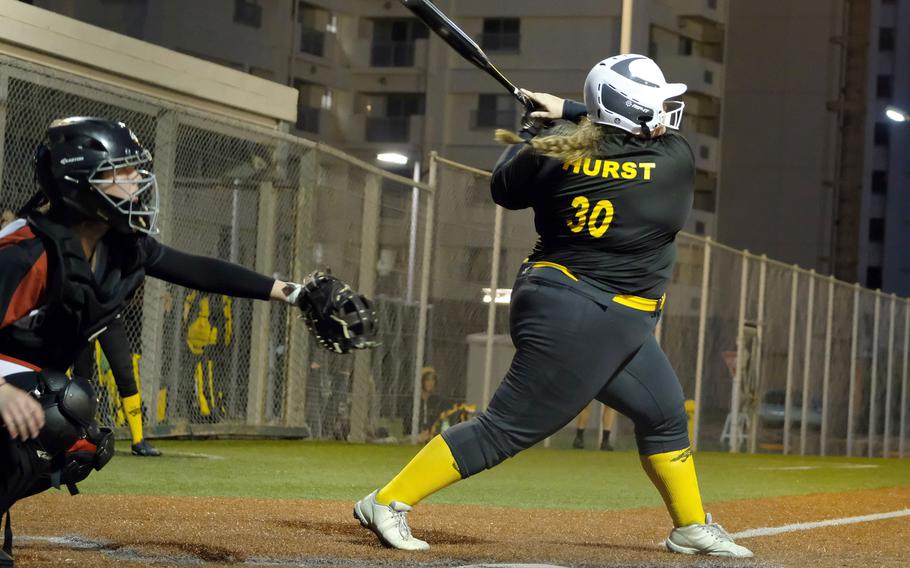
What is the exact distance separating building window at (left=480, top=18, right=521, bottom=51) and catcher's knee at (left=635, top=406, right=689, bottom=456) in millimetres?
49301

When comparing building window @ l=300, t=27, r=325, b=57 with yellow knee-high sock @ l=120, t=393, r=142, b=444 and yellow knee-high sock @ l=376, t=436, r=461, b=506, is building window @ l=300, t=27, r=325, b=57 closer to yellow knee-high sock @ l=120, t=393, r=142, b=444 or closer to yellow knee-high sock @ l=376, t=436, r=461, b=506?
yellow knee-high sock @ l=120, t=393, r=142, b=444

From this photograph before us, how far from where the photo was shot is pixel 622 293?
230 inches

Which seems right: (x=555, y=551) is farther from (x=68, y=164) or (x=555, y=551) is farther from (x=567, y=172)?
(x=68, y=164)

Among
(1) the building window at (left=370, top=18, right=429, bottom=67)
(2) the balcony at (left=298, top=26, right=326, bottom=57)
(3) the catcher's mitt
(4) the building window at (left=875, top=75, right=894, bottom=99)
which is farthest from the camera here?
(4) the building window at (left=875, top=75, right=894, bottom=99)

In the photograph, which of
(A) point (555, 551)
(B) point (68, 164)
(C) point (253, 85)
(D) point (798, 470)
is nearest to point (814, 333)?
(D) point (798, 470)

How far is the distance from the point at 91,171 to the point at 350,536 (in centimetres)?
255

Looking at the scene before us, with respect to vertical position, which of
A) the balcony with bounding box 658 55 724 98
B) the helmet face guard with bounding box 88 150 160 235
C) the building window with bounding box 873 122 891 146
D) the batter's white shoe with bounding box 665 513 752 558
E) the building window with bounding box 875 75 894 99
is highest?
the building window with bounding box 875 75 894 99

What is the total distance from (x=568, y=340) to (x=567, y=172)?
2.16 feet

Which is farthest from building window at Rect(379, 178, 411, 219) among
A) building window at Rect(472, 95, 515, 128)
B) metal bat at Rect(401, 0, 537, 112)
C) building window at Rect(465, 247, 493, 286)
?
building window at Rect(472, 95, 515, 128)

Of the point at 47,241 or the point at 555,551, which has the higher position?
the point at 47,241

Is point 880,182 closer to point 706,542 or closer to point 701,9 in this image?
point 701,9

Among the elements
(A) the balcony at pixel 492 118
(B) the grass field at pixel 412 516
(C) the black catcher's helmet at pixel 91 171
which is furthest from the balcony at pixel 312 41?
(C) the black catcher's helmet at pixel 91 171

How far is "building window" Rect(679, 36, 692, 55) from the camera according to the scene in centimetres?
5709

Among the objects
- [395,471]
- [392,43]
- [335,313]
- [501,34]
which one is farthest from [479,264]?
[392,43]
